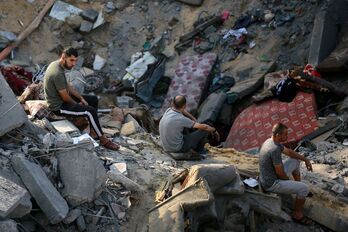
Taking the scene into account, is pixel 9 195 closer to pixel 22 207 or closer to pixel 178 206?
pixel 22 207

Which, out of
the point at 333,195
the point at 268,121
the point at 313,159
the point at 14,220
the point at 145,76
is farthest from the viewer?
the point at 145,76

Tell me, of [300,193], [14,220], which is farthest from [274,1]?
[14,220]

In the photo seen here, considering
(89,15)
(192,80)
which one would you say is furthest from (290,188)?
(89,15)

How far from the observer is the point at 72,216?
248 inches

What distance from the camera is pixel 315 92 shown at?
1141cm

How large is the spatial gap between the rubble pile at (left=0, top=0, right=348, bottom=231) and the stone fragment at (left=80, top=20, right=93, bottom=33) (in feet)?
0.09

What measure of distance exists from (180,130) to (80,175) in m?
2.29

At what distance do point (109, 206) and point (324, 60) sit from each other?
6.69m

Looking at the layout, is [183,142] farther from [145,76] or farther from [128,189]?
[145,76]

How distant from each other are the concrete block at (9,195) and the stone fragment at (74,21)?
29.5 ft

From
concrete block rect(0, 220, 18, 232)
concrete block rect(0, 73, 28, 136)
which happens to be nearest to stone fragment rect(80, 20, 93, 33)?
concrete block rect(0, 73, 28, 136)

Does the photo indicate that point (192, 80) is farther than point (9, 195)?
Yes

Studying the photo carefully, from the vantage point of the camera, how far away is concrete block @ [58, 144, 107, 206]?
6.43 m

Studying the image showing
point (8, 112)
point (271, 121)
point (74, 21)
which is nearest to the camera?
point (8, 112)
